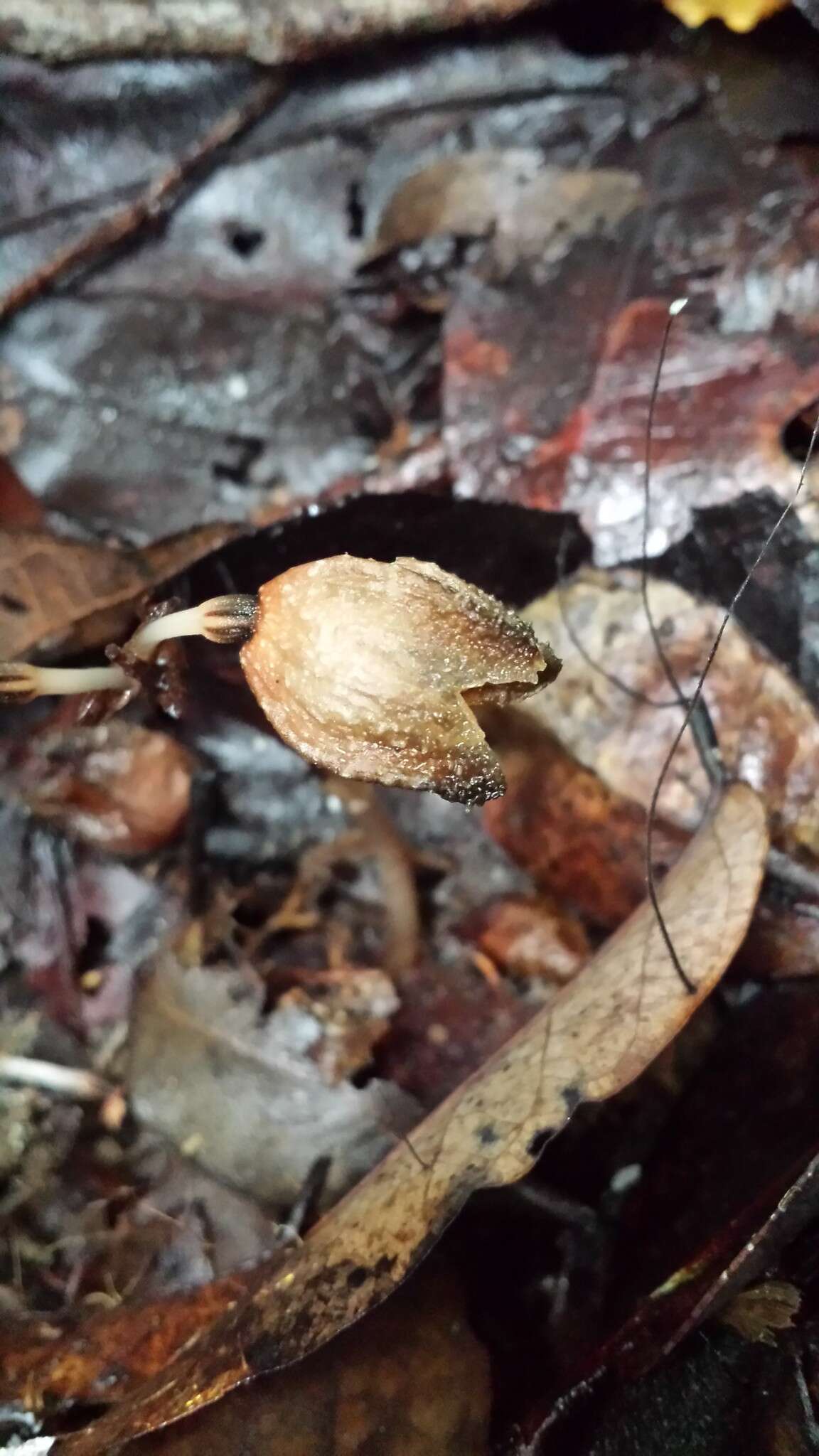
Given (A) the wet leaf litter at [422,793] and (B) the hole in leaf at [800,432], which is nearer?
(A) the wet leaf litter at [422,793]

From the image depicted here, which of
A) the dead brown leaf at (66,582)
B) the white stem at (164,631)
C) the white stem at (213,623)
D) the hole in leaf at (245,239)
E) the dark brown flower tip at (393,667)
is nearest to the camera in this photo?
the dark brown flower tip at (393,667)

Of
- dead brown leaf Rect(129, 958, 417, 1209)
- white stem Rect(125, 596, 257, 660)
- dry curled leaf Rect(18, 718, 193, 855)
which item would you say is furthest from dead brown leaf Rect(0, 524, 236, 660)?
dead brown leaf Rect(129, 958, 417, 1209)

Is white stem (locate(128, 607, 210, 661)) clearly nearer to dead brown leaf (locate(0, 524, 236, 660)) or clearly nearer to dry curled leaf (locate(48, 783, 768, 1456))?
dead brown leaf (locate(0, 524, 236, 660))

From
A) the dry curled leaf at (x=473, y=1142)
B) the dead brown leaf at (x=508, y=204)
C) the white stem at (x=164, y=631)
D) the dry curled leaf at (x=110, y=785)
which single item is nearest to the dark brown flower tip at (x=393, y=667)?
the white stem at (x=164, y=631)

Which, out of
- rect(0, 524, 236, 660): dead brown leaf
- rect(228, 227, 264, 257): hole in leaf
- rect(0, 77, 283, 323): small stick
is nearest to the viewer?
rect(0, 524, 236, 660): dead brown leaf

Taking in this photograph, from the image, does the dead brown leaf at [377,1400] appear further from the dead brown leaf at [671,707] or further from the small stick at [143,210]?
the small stick at [143,210]

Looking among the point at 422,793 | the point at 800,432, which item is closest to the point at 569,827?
the point at 422,793

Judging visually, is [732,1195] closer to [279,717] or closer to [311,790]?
[279,717]

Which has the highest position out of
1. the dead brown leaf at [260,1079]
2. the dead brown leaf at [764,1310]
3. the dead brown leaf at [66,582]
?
the dead brown leaf at [66,582]
